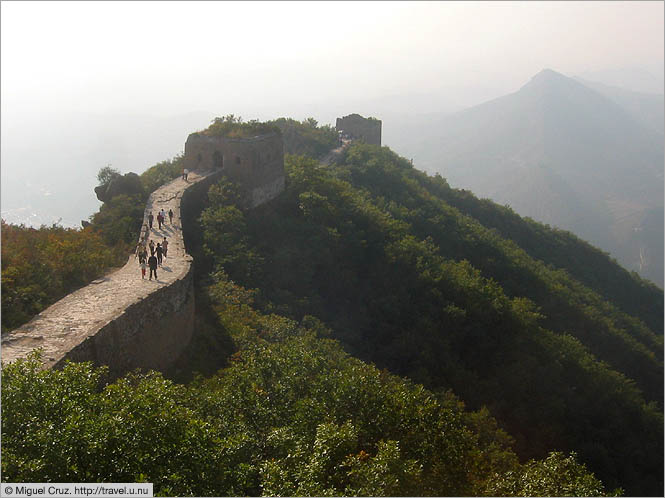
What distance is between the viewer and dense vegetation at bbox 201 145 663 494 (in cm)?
1647

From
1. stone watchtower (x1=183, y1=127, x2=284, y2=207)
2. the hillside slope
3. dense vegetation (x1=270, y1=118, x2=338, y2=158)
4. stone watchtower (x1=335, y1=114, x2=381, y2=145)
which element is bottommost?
the hillside slope

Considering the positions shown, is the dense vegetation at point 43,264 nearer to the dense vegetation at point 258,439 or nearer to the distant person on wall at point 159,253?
the distant person on wall at point 159,253

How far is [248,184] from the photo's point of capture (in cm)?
2230

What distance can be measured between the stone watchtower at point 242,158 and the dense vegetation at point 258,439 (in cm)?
1426

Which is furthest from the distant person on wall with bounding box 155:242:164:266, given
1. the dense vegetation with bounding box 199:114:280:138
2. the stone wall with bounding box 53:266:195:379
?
the dense vegetation with bounding box 199:114:280:138

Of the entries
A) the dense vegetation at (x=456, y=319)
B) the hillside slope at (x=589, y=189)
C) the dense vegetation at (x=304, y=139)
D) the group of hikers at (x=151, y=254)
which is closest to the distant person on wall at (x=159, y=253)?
the group of hikers at (x=151, y=254)

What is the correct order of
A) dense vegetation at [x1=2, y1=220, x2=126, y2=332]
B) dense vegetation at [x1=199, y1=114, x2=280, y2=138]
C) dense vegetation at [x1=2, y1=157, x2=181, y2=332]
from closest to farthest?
dense vegetation at [x1=2, y1=220, x2=126, y2=332] → dense vegetation at [x1=2, y1=157, x2=181, y2=332] → dense vegetation at [x1=199, y1=114, x2=280, y2=138]

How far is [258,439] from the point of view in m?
7.31

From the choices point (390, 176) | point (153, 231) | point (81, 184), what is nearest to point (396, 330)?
point (153, 231)

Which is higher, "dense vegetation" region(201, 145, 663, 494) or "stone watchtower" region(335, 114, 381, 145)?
"stone watchtower" region(335, 114, 381, 145)

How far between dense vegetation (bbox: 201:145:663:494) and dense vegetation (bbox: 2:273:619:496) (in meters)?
7.99

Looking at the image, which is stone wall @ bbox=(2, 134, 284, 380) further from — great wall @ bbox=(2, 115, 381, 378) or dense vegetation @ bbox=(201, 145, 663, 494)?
dense vegetation @ bbox=(201, 145, 663, 494)

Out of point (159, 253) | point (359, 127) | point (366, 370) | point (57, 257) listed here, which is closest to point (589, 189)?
point (359, 127)

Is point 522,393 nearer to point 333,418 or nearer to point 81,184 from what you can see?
point 333,418
